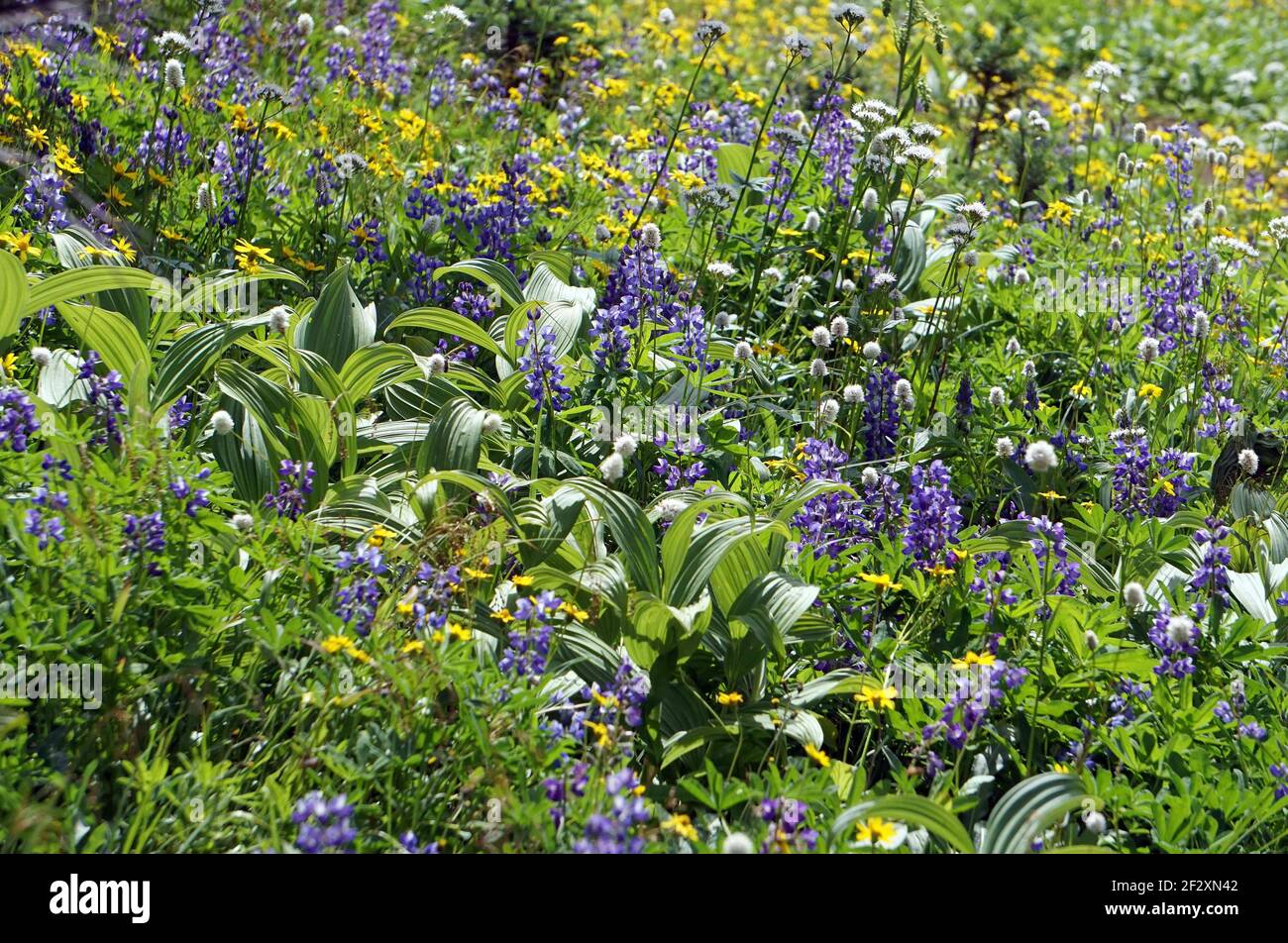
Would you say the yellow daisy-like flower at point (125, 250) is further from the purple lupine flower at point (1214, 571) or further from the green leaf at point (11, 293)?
the purple lupine flower at point (1214, 571)

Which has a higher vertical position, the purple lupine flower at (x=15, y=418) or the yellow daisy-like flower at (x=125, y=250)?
the yellow daisy-like flower at (x=125, y=250)

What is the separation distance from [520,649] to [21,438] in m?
1.13

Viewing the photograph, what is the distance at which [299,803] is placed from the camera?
204 centimetres

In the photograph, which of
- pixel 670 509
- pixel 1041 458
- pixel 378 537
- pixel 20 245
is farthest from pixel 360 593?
pixel 20 245

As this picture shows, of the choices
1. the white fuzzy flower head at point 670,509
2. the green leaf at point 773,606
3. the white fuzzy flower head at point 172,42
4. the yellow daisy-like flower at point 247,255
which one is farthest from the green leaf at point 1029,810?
the white fuzzy flower head at point 172,42

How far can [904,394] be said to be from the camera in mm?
3848

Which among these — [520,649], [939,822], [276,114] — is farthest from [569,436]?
[276,114]

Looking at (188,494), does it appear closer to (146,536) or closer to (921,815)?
(146,536)

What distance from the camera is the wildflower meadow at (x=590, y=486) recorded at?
227cm

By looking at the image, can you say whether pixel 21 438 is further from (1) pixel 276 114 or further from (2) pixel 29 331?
(1) pixel 276 114

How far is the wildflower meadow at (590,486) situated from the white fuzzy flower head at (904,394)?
73 millimetres

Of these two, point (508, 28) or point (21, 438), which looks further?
point (508, 28)

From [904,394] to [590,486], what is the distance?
134cm

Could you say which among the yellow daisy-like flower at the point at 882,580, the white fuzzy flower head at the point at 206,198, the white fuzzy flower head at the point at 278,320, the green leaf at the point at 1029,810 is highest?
the white fuzzy flower head at the point at 206,198
